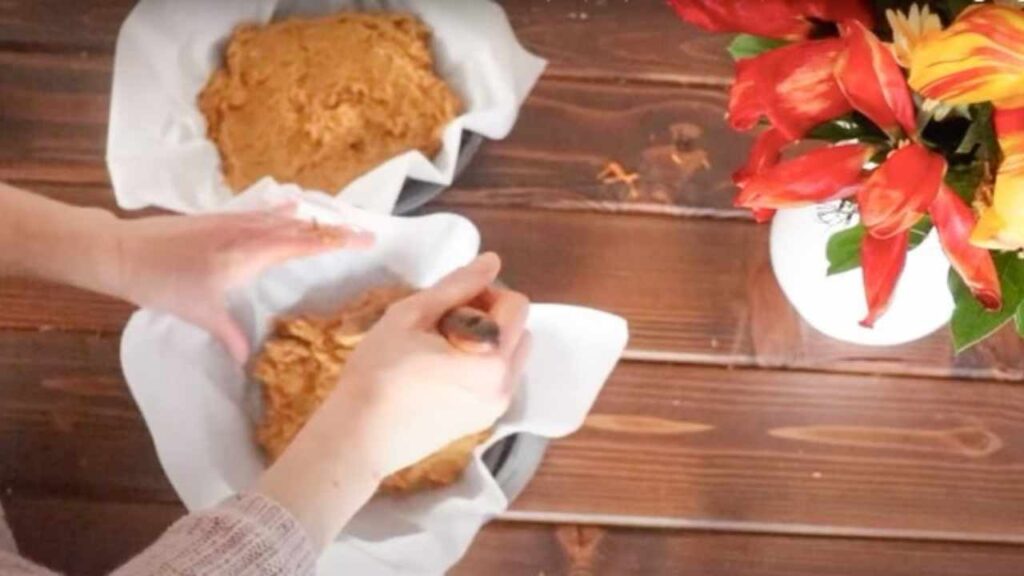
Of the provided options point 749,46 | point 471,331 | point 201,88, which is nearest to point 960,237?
point 749,46

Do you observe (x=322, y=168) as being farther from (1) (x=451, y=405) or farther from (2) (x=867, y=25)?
(2) (x=867, y=25)

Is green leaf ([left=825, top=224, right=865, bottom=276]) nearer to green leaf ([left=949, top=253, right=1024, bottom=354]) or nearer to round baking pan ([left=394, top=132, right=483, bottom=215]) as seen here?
green leaf ([left=949, top=253, right=1024, bottom=354])

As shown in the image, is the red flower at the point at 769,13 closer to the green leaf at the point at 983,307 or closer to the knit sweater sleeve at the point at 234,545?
the green leaf at the point at 983,307

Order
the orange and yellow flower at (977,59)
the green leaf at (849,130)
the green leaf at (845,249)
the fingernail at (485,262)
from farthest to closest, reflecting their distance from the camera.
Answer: the fingernail at (485,262) → the green leaf at (845,249) → the green leaf at (849,130) → the orange and yellow flower at (977,59)

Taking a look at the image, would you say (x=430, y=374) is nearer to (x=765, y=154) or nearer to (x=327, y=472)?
(x=327, y=472)

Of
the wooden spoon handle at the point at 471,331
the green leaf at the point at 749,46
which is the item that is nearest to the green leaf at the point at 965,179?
the green leaf at the point at 749,46

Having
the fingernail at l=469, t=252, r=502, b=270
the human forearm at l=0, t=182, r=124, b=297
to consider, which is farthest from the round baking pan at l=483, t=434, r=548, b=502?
the human forearm at l=0, t=182, r=124, b=297

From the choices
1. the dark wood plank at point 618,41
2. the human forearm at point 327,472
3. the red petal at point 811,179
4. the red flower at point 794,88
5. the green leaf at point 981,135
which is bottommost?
the human forearm at point 327,472
